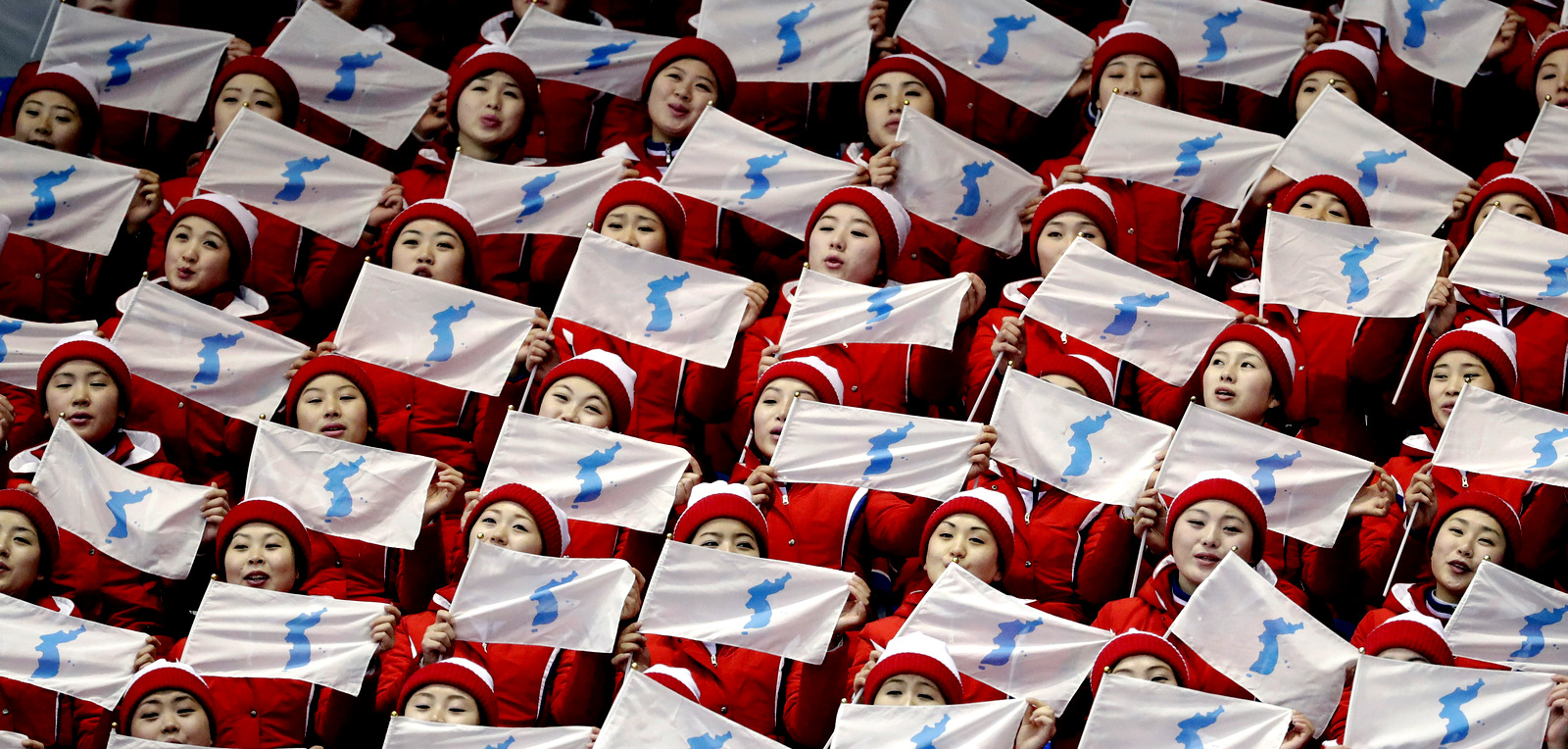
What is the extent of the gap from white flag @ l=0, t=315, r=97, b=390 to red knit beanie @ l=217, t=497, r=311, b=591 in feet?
4.28

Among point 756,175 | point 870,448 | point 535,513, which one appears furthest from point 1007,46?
point 535,513

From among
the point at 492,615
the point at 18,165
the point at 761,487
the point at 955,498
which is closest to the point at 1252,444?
the point at 955,498

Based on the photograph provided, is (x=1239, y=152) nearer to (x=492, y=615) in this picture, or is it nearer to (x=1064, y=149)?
(x=1064, y=149)

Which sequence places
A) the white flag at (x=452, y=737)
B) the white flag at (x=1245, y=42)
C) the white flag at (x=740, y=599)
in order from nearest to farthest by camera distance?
the white flag at (x=452, y=737) → the white flag at (x=740, y=599) → the white flag at (x=1245, y=42)

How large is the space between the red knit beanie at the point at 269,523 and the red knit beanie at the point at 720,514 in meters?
1.26

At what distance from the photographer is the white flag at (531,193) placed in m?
8.23

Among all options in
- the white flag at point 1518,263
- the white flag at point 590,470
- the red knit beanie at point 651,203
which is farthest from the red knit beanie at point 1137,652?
the red knit beanie at point 651,203

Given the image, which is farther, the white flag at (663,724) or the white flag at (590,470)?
the white flag at (590,470)

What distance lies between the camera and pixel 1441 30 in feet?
28.3

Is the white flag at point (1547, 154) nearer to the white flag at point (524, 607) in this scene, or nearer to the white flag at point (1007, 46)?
the white flag at point (1007, 46)

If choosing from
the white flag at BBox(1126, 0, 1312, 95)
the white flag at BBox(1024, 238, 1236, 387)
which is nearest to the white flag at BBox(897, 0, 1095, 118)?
the white flag at BBox(1126, 0, 1312, 95)

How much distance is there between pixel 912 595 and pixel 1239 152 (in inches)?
102

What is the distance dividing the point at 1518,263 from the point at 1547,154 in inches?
30.8

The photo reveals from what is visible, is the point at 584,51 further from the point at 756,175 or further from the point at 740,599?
the point at 740,599
